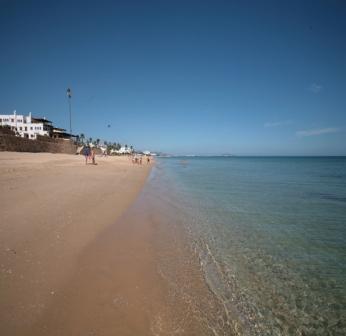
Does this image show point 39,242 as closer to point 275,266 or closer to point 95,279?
point 95,279

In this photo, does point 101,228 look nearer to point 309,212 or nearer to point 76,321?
point 76,321

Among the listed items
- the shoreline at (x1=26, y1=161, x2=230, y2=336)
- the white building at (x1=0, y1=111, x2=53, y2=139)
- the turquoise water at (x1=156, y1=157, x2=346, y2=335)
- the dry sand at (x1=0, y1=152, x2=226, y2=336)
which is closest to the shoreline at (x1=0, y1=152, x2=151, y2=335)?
the dry sand at (x1=0, y1=152, x2=226, y2=336)

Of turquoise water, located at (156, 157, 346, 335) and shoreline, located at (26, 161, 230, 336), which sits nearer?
shoreline, located at (26, 161, 230, 336)

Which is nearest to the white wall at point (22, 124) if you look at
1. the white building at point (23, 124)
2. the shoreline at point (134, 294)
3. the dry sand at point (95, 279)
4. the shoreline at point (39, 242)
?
the white building at point (23, 124)

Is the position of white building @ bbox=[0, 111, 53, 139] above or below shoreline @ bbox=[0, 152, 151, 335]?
above

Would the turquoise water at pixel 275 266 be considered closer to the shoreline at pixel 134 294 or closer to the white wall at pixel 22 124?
the shoreline at pixel 134 294

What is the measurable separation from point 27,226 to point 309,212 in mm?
9740

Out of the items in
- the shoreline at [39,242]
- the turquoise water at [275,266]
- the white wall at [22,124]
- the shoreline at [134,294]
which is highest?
the white wall at [22,124]

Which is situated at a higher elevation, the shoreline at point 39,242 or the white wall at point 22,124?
the white wall at point 22,124

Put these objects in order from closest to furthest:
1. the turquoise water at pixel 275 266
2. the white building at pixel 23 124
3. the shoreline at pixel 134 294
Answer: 1. the shoreline at pixel 134 294
2. the turquoise water at pixel 275 266
3. the white building at pixel 23 124

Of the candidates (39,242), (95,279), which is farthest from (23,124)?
(95,279)

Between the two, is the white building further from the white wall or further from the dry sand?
the dry sand

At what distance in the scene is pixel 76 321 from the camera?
2730mm

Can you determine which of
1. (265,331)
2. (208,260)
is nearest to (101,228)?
(208,260)
